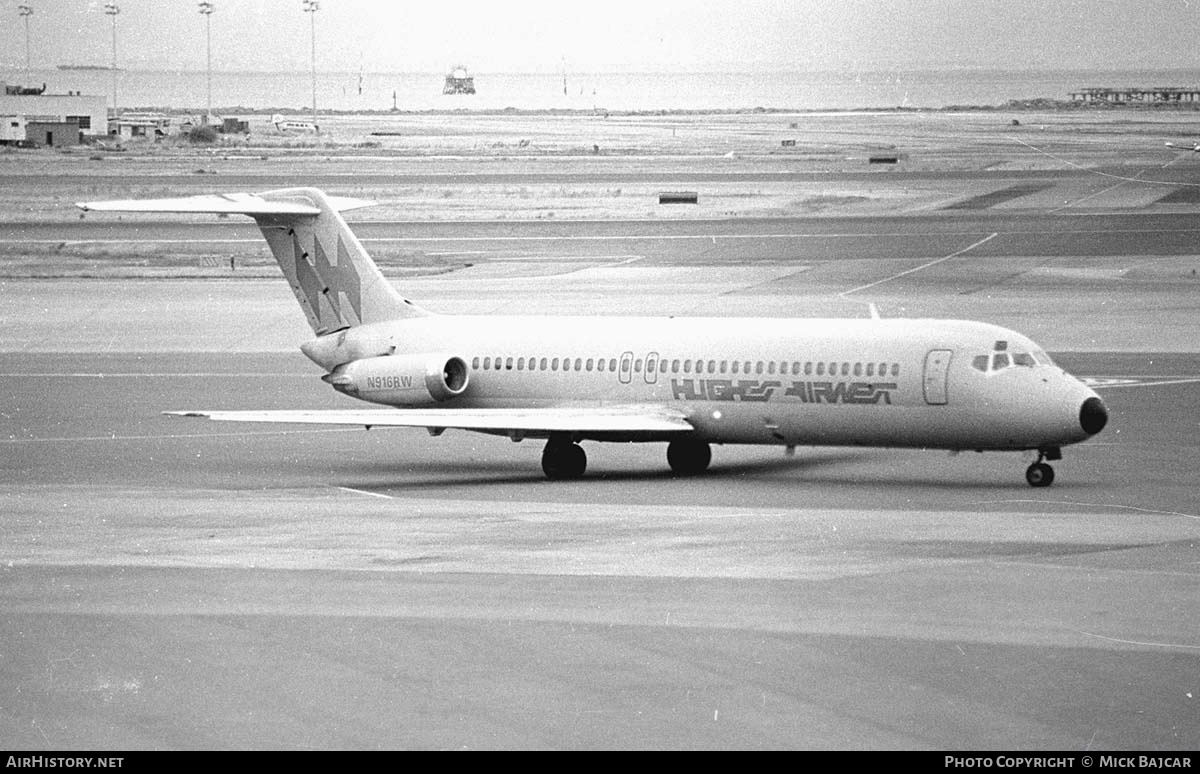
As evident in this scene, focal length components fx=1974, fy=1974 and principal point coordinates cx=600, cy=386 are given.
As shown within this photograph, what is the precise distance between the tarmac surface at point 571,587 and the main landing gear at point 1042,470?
0.44 meters

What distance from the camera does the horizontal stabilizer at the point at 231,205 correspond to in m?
39.2

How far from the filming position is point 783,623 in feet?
72.6

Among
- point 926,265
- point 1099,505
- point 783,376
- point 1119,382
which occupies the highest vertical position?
point 783,376

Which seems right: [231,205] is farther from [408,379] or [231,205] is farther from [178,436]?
[178,436]

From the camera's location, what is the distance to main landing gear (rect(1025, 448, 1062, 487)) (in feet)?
116

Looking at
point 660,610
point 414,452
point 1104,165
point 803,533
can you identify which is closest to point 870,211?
point 1104,165

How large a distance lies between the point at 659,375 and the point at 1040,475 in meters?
7.60

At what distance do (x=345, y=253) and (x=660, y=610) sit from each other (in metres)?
21.1

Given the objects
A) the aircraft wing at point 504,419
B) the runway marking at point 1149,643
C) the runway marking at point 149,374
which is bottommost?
the runway marking at point 149,374

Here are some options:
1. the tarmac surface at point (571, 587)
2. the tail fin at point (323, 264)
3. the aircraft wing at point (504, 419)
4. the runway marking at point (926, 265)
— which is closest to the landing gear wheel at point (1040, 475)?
the tarmac surface at point (571, 587)

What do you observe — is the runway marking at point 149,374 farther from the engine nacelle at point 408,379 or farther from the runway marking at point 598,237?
the runway marking at point 598,237

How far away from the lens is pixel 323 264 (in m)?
42.5

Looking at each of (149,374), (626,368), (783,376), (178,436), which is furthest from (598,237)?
(783,376)

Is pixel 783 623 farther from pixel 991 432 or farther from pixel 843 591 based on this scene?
pixel 991 432
